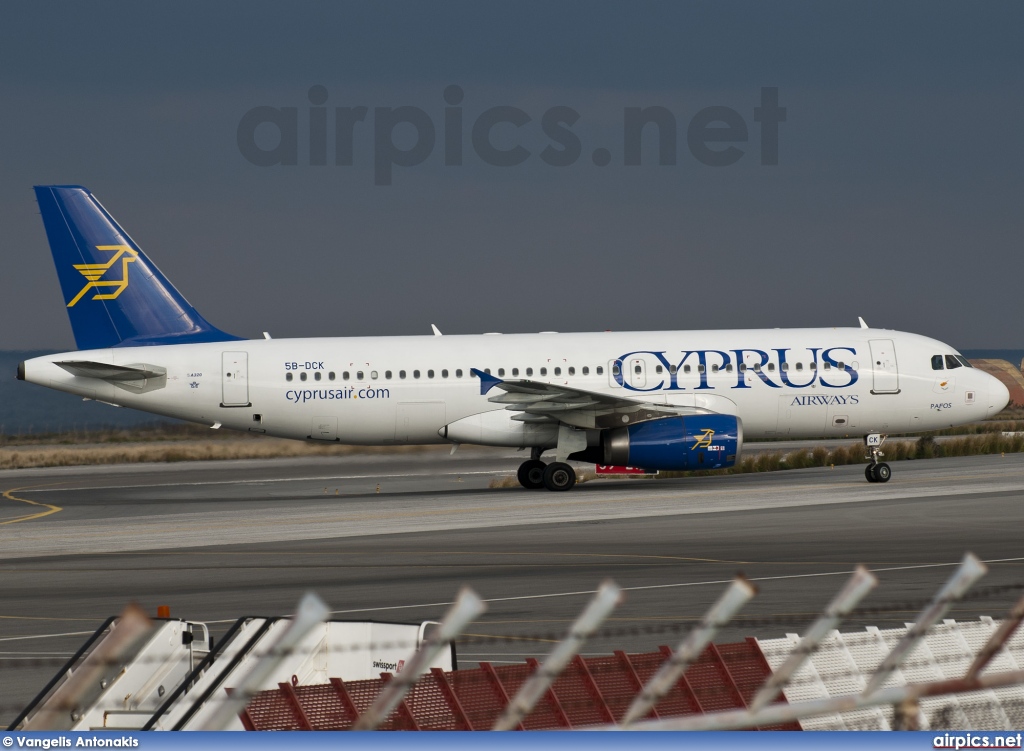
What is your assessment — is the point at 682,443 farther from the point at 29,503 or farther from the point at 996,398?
the point at 29,503

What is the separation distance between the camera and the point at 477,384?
1449 inches

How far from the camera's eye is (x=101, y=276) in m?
38.1

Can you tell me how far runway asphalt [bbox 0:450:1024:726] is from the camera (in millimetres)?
16533

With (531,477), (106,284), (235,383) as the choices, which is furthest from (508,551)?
(106,284)

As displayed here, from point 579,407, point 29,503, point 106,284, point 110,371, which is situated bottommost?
point 29,503

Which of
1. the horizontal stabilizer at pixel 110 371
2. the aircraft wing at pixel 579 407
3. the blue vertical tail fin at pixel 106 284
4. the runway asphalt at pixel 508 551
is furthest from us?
the blue vertical tail fin at pixel 106 284

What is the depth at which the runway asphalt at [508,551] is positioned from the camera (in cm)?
1653

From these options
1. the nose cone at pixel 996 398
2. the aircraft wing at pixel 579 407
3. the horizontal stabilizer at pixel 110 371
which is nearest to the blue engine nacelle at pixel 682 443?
the aircraft wing at pixel 579 407

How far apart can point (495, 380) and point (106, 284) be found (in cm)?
1168

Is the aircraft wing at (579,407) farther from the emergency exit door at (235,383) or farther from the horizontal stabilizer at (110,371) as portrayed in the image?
the horizontal stabilizer at (110,371)

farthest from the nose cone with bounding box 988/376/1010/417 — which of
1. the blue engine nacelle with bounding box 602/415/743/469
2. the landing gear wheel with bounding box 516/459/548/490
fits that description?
the landing gear wheel with bounding box 516/459/548/490

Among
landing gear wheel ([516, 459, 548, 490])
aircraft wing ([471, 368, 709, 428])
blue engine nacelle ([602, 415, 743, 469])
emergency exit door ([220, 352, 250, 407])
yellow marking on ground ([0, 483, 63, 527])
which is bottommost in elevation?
yellow marking on ground ([0, 483, 63, 527])

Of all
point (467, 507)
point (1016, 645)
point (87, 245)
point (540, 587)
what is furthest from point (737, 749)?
point (87, 245)

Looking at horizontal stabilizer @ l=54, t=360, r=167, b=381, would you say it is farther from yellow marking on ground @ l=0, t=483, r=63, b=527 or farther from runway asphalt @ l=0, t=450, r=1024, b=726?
yellow marking on ground @ l=0, t=483, r=63, b=527
